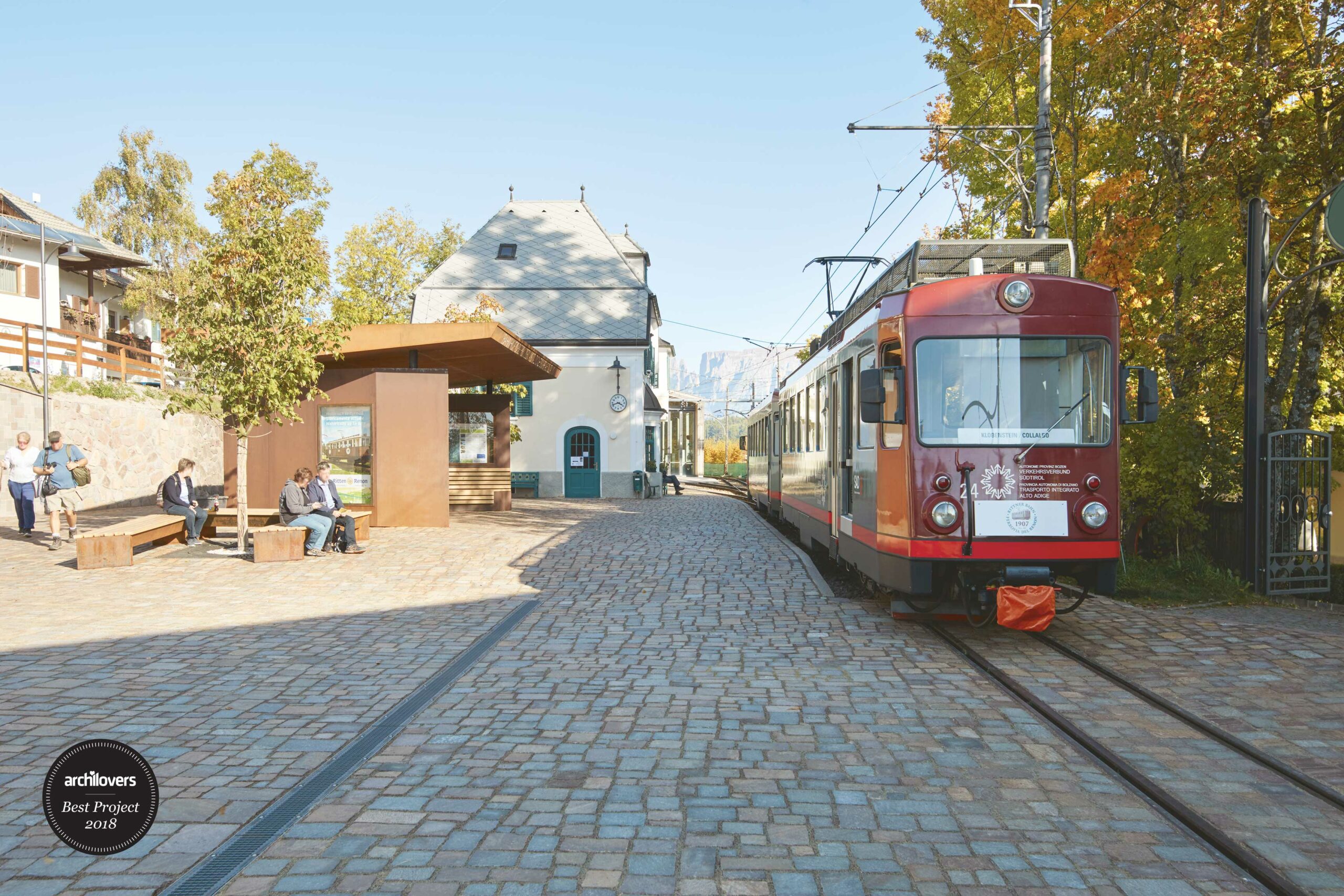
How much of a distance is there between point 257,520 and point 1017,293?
13164 millimetres

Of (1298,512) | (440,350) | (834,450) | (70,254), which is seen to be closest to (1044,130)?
(834,450)

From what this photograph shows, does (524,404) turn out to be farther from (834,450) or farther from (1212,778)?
(1212,778)

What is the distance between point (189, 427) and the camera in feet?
92.3

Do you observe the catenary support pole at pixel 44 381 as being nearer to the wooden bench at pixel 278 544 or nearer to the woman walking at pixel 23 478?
the woman walking at pixel 23 478

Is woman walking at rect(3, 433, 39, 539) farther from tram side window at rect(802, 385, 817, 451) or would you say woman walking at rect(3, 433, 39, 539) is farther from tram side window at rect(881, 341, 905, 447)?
tram side window at rect(881, 341, 905, 447)

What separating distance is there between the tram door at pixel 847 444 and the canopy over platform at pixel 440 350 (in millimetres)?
8230

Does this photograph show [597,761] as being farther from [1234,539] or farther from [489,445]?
[489,445]

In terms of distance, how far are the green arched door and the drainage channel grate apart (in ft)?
84.0

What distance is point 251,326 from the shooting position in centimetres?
1370

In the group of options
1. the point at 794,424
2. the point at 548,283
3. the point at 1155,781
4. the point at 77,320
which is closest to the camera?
the point at 1155,781

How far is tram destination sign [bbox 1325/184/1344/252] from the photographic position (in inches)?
370

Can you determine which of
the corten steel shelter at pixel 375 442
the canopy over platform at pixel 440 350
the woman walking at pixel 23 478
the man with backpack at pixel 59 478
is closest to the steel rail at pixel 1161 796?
the canopy over platform at pixel 440 350

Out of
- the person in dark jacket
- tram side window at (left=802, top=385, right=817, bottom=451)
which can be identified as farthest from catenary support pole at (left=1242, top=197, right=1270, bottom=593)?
the person in dark jacket

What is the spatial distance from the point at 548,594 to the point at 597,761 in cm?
583
